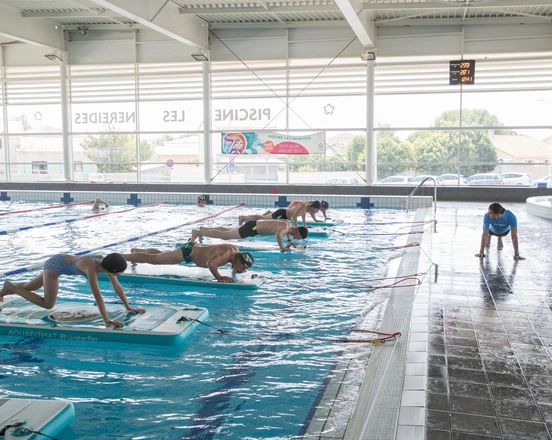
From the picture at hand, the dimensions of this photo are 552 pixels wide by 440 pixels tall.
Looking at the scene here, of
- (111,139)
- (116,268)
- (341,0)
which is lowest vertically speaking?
(116,268)

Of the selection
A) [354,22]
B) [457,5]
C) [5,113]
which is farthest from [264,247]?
[5,113]

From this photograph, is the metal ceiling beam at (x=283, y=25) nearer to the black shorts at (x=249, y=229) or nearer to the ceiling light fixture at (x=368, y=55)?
the ceiling light fixture at (x=368, y=55)

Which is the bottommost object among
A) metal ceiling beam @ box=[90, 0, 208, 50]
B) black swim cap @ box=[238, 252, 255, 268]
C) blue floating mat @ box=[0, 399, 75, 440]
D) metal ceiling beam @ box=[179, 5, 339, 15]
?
blue floating mat @ box=[0, 399, 75, 440]

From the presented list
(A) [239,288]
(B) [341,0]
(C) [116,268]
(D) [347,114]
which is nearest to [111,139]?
(D) [347,114]

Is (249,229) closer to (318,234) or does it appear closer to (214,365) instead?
(318,234)

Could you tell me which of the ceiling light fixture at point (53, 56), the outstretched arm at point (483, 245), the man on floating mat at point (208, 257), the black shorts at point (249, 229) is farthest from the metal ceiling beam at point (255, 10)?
the man on floating mat at point (208, 257)

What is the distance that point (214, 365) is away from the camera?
164 inches

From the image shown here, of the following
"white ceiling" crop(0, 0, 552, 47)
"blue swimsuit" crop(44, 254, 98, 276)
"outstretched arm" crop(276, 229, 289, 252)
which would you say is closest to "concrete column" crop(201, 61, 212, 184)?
"white ceiling" crop(0, 0, 552, 47)

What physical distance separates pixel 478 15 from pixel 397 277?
12663 mm

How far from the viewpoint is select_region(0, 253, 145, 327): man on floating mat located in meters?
4.39

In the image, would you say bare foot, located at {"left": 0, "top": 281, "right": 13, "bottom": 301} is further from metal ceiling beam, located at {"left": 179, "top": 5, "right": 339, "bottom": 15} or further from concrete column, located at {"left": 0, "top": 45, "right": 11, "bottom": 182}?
concrete column, located at {"left": 0, "top": 45, "right": 11, "bottom": 182}

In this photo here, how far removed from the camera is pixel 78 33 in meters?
19.6

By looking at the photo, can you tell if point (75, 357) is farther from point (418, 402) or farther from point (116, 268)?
point (418, 402)

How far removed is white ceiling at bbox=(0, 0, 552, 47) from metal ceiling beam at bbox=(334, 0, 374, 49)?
1.0 inches
